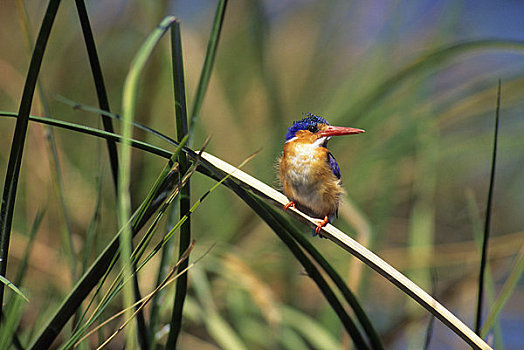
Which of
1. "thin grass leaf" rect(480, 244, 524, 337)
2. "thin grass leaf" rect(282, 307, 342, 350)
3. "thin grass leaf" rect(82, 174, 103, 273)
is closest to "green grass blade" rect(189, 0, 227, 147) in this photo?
"thin grass leaf" rect(82, 174, 103, 273)

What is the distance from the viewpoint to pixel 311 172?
595mm

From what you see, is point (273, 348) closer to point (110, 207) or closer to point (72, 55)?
point (110, 207)

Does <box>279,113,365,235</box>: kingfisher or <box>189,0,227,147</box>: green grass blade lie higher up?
<box>279,113,365,235</box>: kingfisher

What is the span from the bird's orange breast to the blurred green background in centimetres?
8

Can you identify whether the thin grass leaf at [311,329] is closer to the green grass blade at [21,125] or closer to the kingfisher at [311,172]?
the kingfisher at [311,172]

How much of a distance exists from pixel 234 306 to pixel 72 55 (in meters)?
0.93

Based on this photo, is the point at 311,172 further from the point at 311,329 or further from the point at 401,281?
the point at 311,329

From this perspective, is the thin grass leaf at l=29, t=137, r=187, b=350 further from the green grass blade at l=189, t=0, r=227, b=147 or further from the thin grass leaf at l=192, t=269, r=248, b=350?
the thin grass leaf at l=192, t=269, r=248, b=350

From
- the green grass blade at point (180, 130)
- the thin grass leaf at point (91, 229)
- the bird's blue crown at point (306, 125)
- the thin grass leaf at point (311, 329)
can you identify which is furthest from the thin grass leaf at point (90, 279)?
the thin grass leaf at point (311, 329)

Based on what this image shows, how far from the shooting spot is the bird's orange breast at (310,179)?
582mm

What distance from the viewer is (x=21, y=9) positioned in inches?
23.4

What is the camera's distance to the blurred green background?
3.01 ft

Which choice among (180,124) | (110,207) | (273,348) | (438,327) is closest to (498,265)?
(438,327)

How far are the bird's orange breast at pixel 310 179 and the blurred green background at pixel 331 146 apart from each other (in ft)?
0.28
